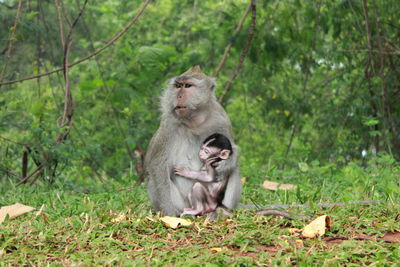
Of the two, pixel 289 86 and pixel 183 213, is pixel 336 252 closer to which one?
pixel 183 213

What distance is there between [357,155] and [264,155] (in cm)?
322

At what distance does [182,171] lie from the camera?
4.77 metres

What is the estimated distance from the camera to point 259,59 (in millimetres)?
9055

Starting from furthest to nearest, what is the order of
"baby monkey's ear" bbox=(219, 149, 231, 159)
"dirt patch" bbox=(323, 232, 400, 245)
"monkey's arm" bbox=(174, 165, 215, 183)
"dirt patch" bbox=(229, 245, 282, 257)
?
"monkey's arm" bbox=(174, 165, 215, 183)
"baby monkey's ear" bbox=(219, 149, 231, 159)
"dirt patch" bbox=(323, 232, 400, 245)
"dirt patch" bbox=(229, 245, 282, 257)

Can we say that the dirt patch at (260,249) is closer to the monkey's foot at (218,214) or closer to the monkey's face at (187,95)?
the monkey's foot at (218,214)

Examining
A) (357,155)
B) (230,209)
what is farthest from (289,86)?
(230,209)

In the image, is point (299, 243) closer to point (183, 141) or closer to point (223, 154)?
point (223, 154)

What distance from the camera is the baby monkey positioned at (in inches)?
181

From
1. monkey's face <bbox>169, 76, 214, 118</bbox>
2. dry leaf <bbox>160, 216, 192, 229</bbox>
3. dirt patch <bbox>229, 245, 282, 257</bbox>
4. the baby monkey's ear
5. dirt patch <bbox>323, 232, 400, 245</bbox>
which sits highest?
monkey's face <bbox>169, 76, 214, 118</bbox>

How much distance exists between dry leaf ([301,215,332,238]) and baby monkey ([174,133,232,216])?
1.01m

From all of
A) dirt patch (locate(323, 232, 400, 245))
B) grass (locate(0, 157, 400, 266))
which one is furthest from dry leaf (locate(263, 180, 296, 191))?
dirt patch (locate(323, 232, 400, 245))

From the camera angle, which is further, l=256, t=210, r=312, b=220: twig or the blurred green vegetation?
the blurred green vegetation

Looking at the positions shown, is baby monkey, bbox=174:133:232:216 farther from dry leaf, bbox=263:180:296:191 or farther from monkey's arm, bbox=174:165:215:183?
dry leaf, bbox=263:180:296:191

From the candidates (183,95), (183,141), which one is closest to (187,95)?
(183,95)
